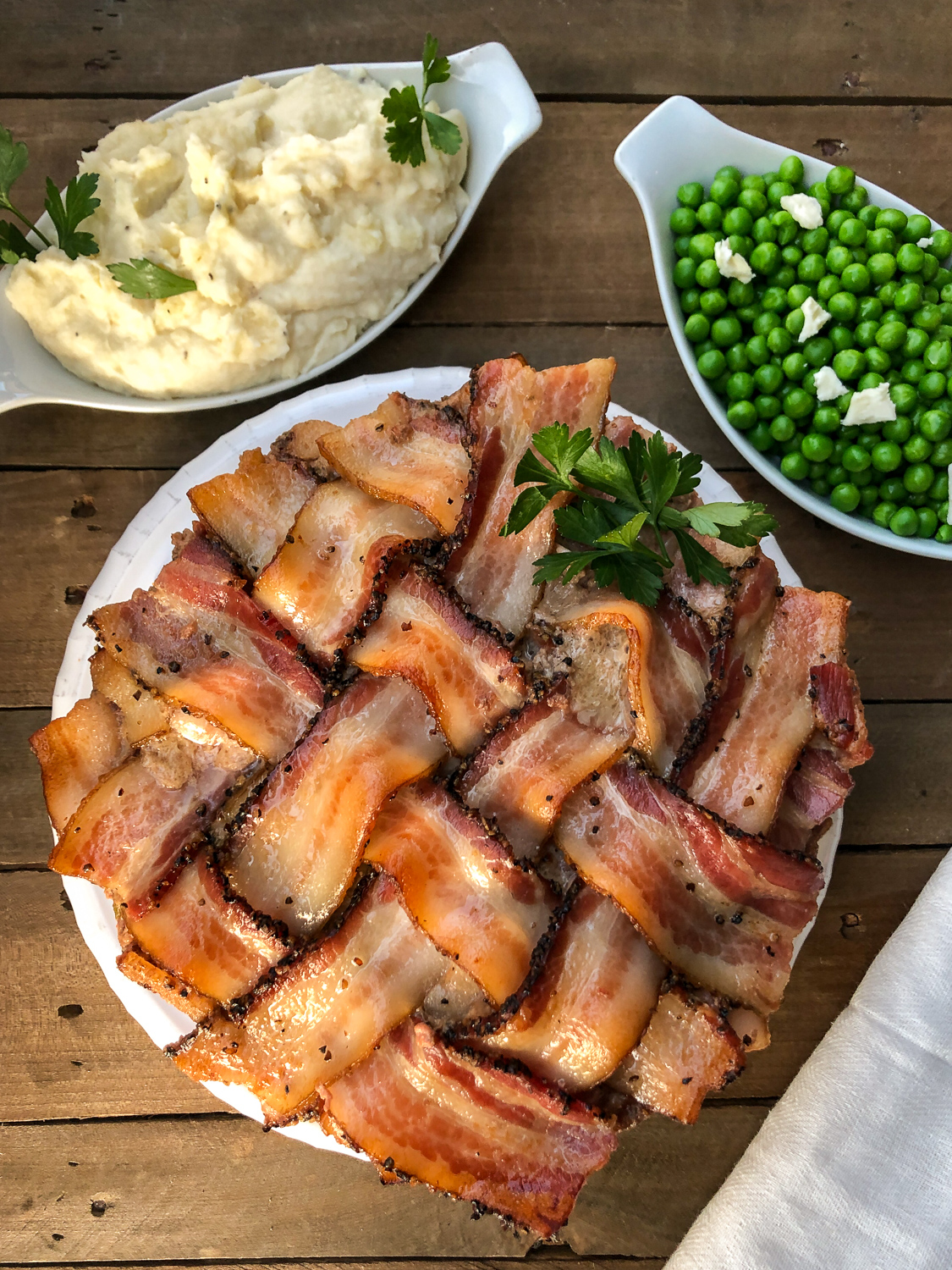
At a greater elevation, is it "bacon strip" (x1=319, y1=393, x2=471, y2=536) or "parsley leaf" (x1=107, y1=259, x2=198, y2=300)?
"parsley leaf" (x1=107, y1=259, x2=198, y2=300)

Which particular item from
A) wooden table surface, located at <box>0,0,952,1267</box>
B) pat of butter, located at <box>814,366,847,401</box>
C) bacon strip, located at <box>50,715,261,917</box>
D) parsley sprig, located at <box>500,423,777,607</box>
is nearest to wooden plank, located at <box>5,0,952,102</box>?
wooden table surface, located at <box>0,0,952,1267</box>

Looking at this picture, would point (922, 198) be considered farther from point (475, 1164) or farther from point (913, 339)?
point (475, 1164)

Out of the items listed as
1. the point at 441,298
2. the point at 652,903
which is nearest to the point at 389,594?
the point at 652,903

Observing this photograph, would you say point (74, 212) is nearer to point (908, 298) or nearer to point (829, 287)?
point (829, 287)

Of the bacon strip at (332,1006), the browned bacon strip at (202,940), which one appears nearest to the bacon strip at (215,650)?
the browned bacon strip at (202,940)

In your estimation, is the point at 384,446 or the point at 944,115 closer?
the point at 384,446

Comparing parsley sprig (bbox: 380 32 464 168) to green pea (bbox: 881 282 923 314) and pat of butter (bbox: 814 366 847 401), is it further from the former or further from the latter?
green pea (bbox: 881 282 923 314)

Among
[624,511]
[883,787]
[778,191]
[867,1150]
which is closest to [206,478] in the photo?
[624,511]
